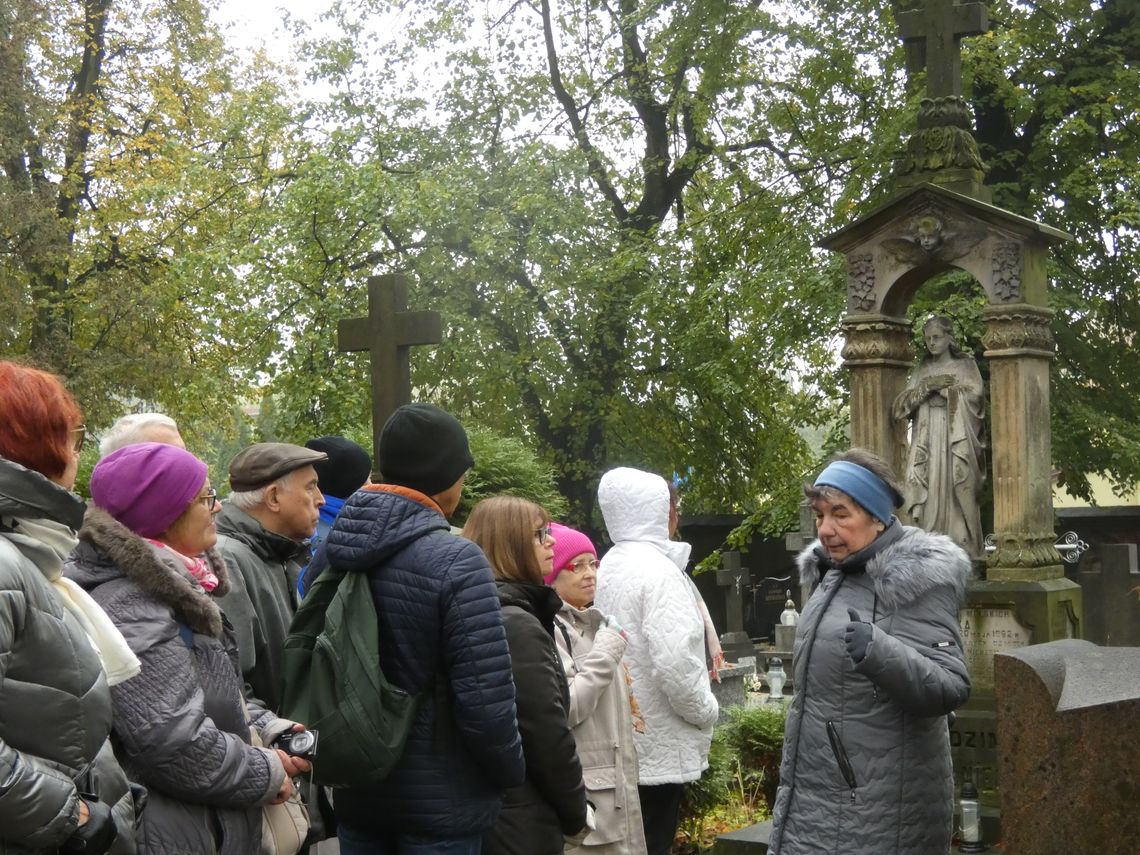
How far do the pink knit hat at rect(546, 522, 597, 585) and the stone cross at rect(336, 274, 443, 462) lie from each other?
350cm

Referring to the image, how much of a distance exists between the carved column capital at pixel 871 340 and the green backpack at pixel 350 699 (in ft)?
20.2

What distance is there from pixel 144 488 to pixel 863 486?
2.00 m

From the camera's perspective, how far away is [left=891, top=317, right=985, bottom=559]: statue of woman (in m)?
8.71

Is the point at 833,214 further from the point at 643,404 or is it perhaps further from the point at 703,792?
the point at 703,792

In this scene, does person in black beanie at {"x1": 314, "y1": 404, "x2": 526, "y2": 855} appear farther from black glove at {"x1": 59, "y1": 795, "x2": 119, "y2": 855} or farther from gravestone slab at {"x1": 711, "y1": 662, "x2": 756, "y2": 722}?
gravestone slab at {"x1": 711, "y1": 662, "x2": 756, "y2": 722}

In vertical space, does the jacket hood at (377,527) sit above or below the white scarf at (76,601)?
above

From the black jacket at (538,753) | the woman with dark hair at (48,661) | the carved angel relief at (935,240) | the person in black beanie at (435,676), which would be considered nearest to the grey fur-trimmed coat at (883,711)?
the black jacket at (538,753)

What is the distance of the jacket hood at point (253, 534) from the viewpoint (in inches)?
179

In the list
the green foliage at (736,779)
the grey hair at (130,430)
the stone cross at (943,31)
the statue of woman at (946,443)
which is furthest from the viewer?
the stone cross at (943,31)

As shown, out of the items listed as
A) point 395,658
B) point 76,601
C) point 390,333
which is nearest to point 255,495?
point 395,658

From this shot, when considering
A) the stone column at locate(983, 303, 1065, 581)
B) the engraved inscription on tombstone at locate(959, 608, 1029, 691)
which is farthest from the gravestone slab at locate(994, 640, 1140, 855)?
the stone column at locate(983, 303, 1065, 581)

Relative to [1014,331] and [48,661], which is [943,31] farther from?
[48,661]

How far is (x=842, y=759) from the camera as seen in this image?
3.94m

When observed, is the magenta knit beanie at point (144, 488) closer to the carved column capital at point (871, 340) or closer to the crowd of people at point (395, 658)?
the crowd of people at point (395, 658)
